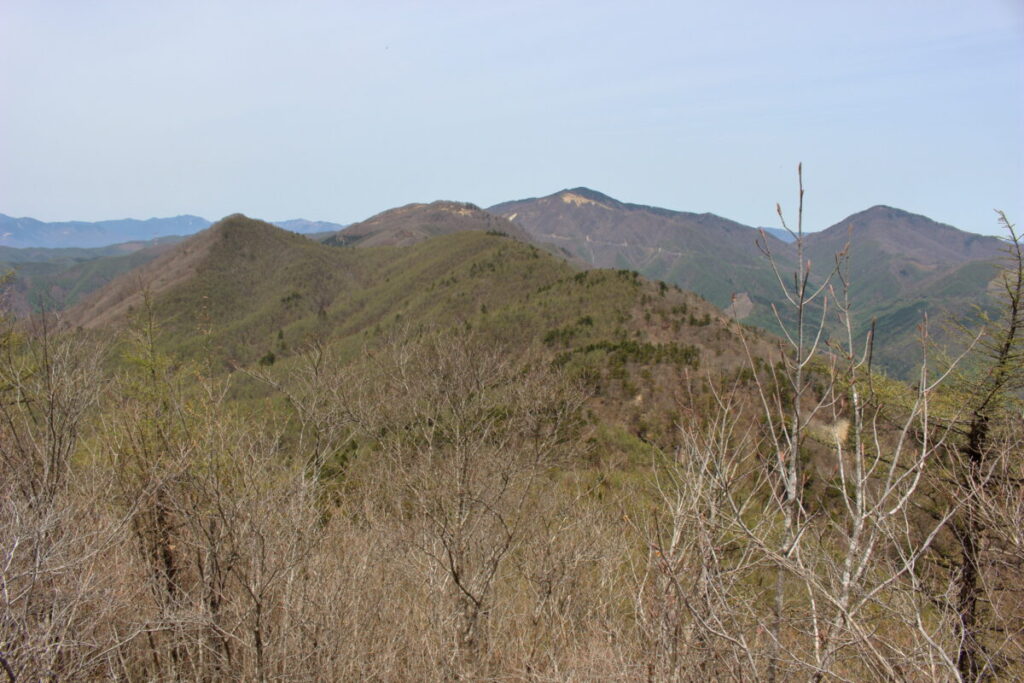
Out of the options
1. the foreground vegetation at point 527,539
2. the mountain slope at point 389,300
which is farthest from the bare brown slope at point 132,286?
the foreground vegetation at point 527,539

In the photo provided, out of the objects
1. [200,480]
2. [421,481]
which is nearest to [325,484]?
[421,481]

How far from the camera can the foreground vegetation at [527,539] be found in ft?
13.0

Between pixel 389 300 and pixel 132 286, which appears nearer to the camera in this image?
pixel 132 286

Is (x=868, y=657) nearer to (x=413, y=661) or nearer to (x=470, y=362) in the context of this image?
(x=413, y=661)

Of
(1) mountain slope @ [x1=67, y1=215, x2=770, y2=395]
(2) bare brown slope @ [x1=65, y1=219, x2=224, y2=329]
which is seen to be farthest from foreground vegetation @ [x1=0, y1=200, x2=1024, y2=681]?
(2) bare brown slope @ [x1=65, y1=219, x2=224, y2=329]

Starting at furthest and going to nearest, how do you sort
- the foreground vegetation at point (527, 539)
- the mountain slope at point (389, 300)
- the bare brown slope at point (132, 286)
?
the bare brown slope at point (132, 286)
the mountain slope at point (389, 300)
the foreground vegetation at point (527, 539)

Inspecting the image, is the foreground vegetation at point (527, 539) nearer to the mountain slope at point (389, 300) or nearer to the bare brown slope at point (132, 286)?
the mountain slope at point (389, 300)

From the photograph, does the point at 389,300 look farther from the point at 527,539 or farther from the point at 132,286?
the point at 527,539

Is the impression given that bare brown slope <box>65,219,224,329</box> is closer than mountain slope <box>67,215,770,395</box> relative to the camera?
No

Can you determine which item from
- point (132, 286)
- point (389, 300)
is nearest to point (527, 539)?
point (389, 300)

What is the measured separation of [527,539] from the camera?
40.8 ft

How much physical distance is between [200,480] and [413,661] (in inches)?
190

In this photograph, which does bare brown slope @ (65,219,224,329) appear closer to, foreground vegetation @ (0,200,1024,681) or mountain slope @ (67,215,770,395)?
mountain slope @ (67,215,770,395)

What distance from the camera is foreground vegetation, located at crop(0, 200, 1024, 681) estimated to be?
3.96m
